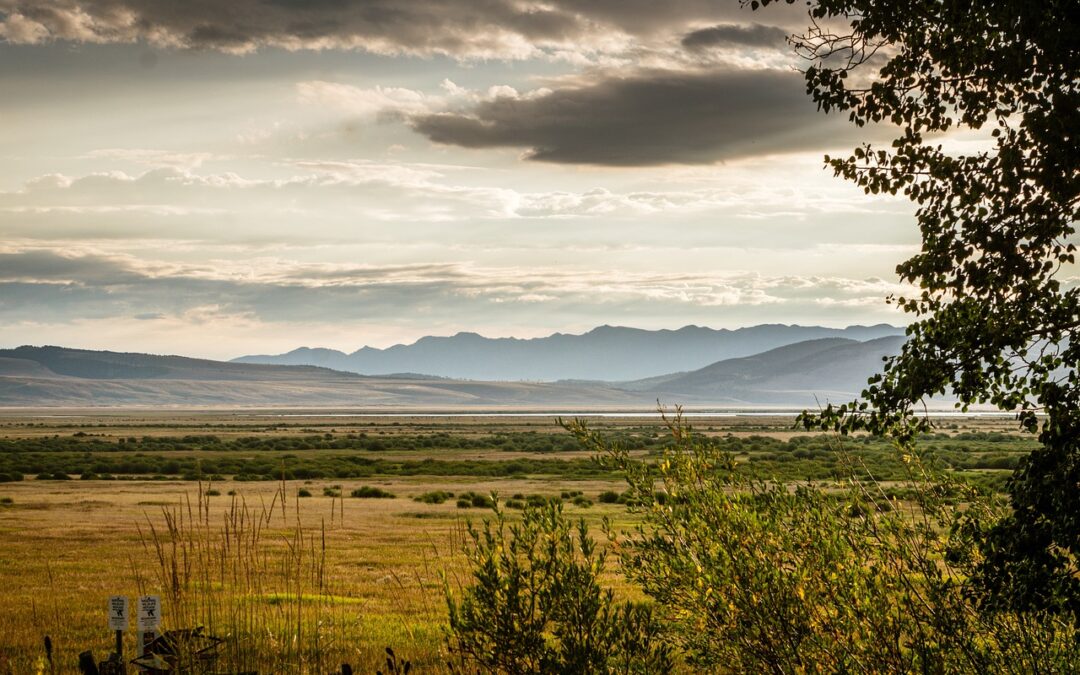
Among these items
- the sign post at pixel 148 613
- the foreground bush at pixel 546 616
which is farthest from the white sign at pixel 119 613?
the foreground bush at pixel 546 616

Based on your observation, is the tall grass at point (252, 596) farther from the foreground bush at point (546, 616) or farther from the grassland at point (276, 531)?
the foreground bush at point (546, 616)

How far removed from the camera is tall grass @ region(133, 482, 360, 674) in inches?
329

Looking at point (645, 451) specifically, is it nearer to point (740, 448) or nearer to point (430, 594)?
point (740, 448)

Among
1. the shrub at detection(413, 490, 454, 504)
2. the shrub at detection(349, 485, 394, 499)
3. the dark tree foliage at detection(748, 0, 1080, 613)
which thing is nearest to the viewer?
the dark tree foliage at detection(748, 0, 1080, 613)

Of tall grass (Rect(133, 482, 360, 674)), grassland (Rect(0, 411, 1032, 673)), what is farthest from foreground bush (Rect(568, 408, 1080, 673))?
tall grass (Rect(133, 482, 360, 674))

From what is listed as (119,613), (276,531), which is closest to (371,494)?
(276,531)

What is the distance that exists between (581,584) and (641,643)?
0.69 metres

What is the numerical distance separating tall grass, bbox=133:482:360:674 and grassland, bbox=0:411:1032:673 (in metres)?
0.08

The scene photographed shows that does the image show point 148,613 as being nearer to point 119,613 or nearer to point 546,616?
point 119,613

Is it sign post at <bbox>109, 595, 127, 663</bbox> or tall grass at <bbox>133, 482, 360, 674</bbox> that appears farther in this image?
tall grass at <bbox>133, 482, 360, 674</bbox>

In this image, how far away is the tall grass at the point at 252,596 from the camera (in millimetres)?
8367

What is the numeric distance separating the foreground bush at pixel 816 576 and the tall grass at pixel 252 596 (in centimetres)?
275

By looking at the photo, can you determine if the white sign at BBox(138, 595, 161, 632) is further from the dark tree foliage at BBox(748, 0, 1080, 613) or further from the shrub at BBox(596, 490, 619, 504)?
the shrub at BBox(596, 490, 619, 504)

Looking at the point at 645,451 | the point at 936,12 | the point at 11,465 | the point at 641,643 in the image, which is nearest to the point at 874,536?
the point at 641,643
